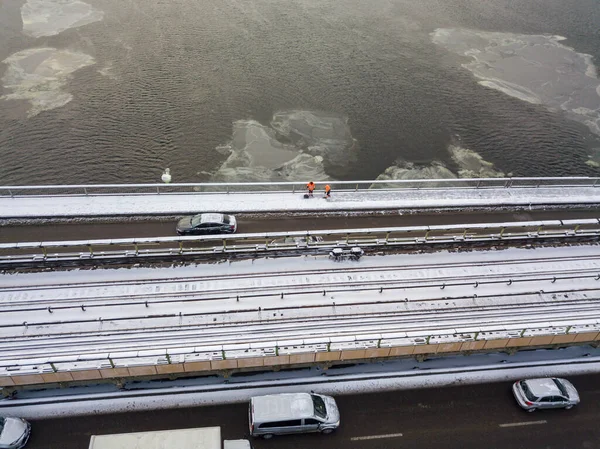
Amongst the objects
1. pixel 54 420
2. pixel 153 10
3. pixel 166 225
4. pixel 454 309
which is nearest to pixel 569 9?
pixel 153 10

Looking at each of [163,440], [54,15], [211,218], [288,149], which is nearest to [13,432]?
[163,440]

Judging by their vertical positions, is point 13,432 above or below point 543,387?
below

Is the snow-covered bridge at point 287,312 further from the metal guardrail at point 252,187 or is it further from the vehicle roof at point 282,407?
the metal guardrail at point 252,187

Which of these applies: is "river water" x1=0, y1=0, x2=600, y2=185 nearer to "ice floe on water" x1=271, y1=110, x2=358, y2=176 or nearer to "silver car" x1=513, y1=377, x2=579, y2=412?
"ice floe on water" x1=271, y1=110, x2=358, y2=176

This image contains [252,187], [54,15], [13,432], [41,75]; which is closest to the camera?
[13,432]

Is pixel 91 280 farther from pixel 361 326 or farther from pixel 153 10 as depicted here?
pixel 153 10

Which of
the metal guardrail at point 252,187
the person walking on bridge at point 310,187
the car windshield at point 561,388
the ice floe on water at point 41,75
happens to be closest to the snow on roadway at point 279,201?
the person walking on bridge at point 310,187

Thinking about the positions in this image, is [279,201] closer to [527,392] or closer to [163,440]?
[163,440]
